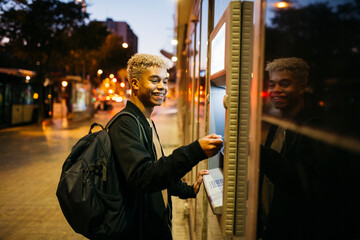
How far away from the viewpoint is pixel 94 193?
151 centimetres

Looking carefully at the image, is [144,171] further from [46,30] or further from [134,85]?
[46,30]

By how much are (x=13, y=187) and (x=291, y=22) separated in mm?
6455

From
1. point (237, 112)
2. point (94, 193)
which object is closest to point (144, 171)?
point (94, 193)

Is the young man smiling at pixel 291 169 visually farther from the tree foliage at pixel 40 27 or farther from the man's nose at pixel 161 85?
the tree foliage at pixel 40 27

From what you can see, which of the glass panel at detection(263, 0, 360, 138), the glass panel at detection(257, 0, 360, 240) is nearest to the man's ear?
the glass panel at detection(257, 0, 360, 240)

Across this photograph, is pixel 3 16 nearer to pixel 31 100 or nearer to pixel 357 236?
pixel 31 100

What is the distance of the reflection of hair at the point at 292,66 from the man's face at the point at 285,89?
13 millimetres

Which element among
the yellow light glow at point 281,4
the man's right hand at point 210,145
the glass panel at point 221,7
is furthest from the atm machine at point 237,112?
the glass panel at point 221,7

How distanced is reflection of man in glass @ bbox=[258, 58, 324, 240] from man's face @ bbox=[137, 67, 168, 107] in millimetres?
944

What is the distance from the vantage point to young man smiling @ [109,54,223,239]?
56.4 inches

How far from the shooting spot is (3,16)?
16047mm

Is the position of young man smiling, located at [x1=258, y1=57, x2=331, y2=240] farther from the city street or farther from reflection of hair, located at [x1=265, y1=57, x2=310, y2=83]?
the city street

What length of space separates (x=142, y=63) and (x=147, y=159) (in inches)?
25.5

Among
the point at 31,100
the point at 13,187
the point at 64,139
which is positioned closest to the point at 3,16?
the point at 31,100
